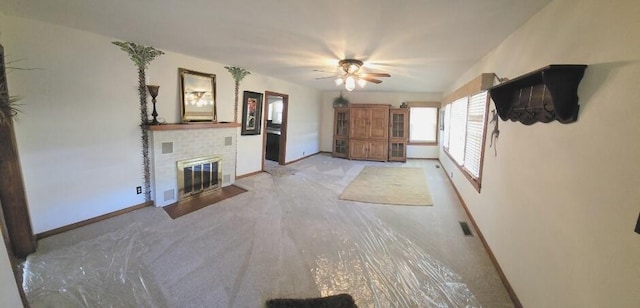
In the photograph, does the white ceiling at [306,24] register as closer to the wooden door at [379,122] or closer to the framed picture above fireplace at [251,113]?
the framed picture above fireplace at [251,113]

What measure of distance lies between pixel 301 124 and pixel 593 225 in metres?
6.30

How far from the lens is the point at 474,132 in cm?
352

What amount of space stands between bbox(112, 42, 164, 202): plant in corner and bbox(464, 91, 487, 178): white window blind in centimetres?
428

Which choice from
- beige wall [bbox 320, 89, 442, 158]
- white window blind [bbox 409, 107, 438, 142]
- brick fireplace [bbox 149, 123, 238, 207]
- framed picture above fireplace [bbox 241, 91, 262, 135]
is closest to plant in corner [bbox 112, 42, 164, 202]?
brick fireplace [bbox 149, 123, 238, 207]

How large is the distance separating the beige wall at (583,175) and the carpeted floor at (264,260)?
0.54 metres

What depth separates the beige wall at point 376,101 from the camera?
752cm

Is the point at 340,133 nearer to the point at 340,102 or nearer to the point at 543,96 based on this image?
the point at 340,102

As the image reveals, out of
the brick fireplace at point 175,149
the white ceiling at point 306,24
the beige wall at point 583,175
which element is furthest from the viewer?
the brick fireplace at point 175,149

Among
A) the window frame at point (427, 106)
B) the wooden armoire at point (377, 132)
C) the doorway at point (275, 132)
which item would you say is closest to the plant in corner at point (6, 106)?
the doorway at point (275, 132)

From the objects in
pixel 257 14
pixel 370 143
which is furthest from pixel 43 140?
pixel 370 143

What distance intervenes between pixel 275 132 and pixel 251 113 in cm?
231

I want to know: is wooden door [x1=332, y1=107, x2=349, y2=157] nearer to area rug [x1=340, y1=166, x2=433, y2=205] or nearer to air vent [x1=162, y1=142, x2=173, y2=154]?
area rug [x1=340, y1=166, x2=433, y2=205]

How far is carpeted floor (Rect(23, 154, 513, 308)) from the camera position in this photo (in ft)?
6.01

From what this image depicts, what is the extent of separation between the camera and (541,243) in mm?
1528
